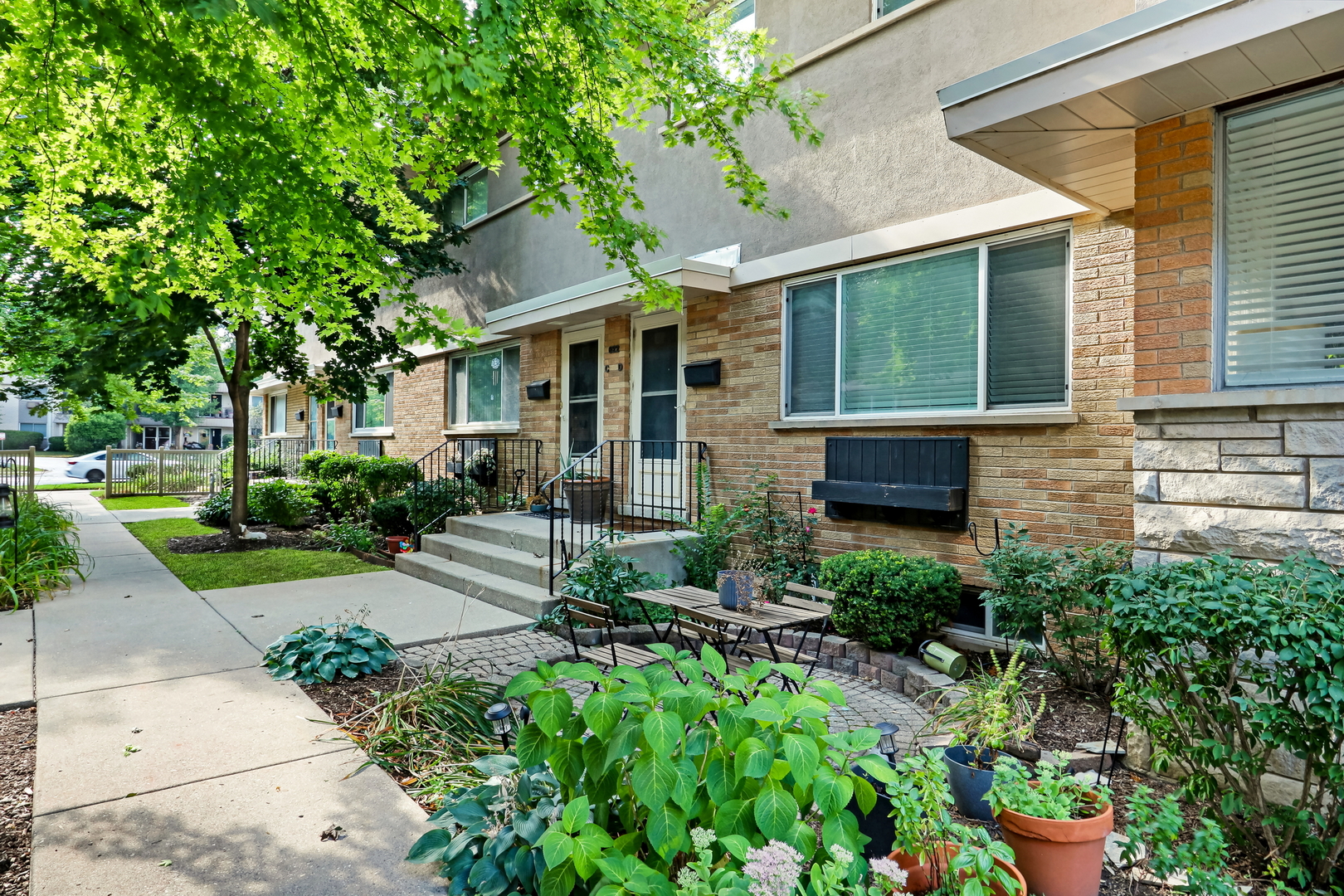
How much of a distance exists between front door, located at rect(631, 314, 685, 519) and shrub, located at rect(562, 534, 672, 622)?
1.45 metres

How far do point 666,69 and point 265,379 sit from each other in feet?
62.3

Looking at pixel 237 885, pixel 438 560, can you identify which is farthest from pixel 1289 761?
pixel 438 560

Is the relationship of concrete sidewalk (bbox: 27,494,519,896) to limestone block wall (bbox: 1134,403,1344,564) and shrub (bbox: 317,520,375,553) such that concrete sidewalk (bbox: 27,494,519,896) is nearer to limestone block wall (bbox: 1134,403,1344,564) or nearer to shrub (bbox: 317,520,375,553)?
limestone block wall (bbox: 1134,403,1344,564)

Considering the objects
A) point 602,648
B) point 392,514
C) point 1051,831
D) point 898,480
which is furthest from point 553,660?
point 392,514

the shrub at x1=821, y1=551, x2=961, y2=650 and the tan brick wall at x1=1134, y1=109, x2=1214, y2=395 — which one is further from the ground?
the tan brick wall at x1=1134, y1=109, x2=1214, y2=395

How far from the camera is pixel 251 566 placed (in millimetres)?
8406

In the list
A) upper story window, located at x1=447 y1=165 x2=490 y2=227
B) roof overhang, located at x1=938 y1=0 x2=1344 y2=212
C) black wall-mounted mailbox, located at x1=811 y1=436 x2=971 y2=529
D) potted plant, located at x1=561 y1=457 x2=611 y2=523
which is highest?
upper story window, located at x1=447 y1=165 x2=490 y2=227

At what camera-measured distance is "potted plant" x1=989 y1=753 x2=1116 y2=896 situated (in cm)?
218

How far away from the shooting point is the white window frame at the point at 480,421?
10594 millimetres

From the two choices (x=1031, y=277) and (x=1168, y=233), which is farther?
(x=1031, y=277)

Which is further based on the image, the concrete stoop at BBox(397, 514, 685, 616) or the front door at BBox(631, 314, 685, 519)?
the front door at BBox(631, 314, 685, 519)

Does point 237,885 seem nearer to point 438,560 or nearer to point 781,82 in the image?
point 438,560

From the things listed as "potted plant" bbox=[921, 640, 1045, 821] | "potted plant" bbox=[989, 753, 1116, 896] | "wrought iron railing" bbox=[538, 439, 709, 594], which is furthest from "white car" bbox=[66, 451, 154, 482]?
"potted plant" bbox=[989, 753, 1116, 896]

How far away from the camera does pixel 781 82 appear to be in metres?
6.88
